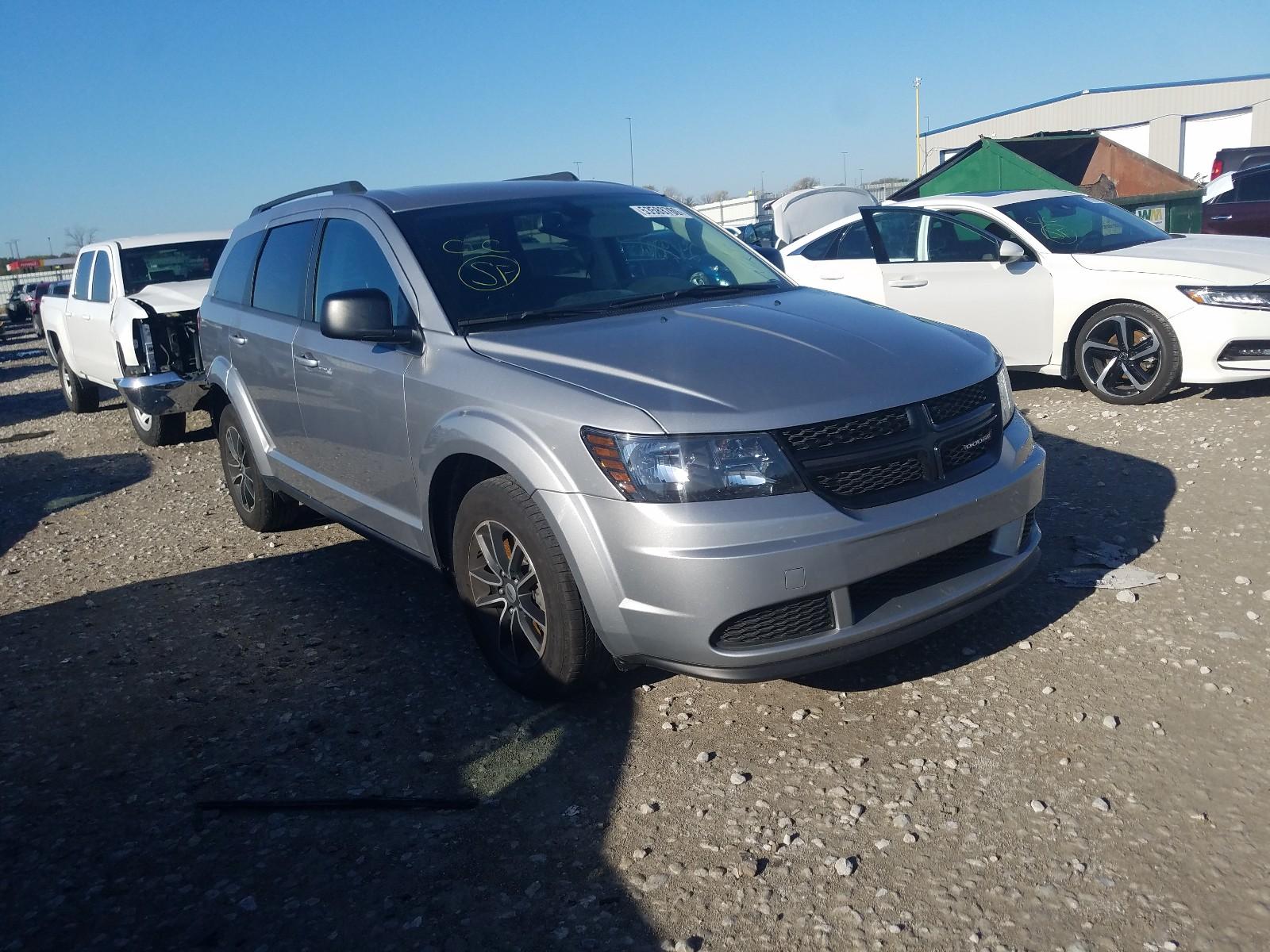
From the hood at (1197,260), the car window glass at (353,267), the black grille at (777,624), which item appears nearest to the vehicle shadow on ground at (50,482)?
the car window glass at (353,267)

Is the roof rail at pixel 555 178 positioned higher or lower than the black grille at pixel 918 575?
higher

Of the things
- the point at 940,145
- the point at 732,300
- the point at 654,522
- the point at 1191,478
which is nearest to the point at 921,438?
the point at 654,522

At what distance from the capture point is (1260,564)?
4.51m

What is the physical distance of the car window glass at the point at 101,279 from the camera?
10.1 metres

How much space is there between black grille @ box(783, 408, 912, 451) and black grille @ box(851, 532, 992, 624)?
41 cm

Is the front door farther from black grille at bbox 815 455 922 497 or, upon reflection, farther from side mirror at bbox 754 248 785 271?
side mirror at bbox 754 248 785 271

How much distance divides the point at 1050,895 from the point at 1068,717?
95 cm

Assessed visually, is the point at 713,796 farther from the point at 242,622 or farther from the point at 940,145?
the point at 940,145

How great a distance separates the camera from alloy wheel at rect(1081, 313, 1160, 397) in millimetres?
7359

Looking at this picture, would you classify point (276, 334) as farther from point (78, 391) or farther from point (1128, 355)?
point (78, 391)

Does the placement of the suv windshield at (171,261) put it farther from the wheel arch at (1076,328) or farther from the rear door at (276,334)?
the wheel arch at (1076,328)

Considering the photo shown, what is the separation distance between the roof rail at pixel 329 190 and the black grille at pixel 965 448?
2.74 metres

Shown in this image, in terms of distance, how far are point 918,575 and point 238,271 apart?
13.5 ft

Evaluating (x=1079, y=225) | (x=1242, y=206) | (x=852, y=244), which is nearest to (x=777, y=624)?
(x=1079, y=225)
